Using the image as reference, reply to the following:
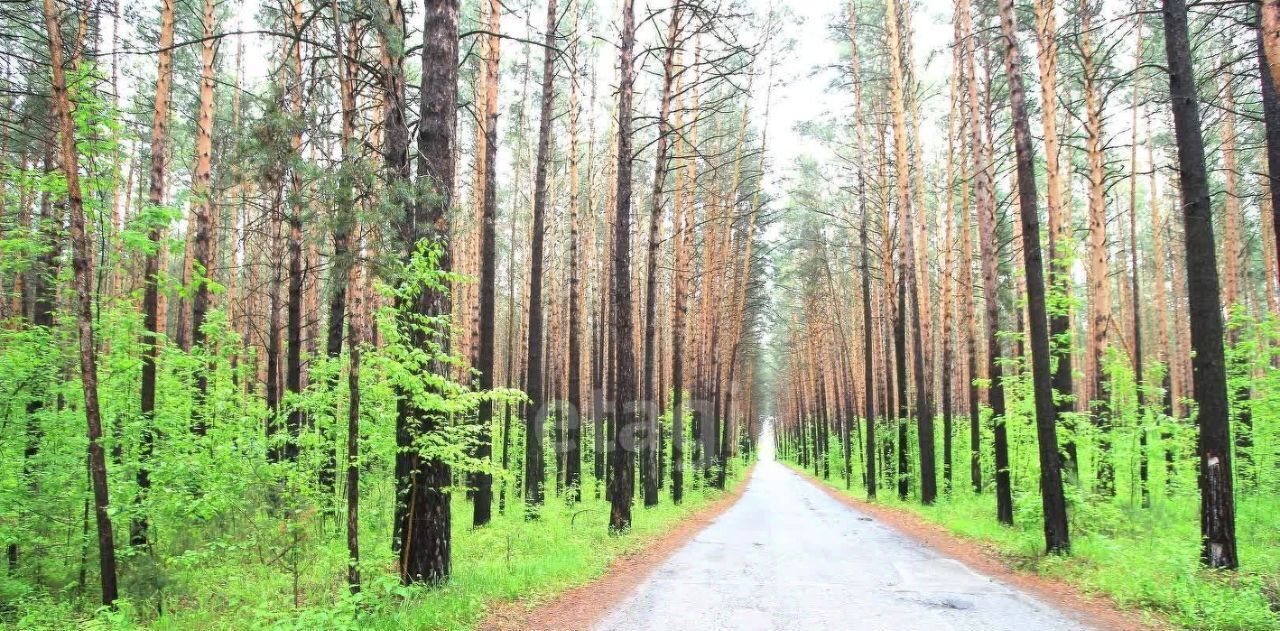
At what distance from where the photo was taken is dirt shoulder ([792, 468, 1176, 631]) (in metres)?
5.90

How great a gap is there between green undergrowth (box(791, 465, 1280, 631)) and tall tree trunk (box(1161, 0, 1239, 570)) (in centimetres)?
53

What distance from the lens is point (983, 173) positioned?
40.8 ft

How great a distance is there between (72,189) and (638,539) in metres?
Result: 8.90

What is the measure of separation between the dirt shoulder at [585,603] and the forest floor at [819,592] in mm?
20

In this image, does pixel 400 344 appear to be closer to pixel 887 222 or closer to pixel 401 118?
pixel 401 118

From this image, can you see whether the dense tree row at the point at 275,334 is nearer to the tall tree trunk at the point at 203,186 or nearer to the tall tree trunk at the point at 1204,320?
the tall tree trunk at the point at 203,186

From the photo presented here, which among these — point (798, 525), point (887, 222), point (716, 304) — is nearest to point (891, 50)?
point (887, 222)

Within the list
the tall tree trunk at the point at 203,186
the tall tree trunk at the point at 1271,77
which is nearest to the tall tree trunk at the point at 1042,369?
the tall tree trunk at the point at 1271,77

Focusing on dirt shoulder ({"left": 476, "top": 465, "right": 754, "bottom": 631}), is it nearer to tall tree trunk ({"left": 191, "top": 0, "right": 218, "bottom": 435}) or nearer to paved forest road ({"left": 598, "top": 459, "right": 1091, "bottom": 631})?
paved forest road ({"left": 598, "top": 459, "right": 1091, "bottom": 631})

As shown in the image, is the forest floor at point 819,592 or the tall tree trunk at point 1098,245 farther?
the tall tree trunk at point 1098,245

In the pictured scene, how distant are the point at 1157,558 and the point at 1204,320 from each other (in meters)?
3.06

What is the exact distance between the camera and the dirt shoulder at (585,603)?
595 cm

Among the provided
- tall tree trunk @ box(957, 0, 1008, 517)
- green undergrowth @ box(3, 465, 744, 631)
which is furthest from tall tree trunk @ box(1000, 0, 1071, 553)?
green undergrowth @ box(3, 465, 744, 631)

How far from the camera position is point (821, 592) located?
6965 mm
